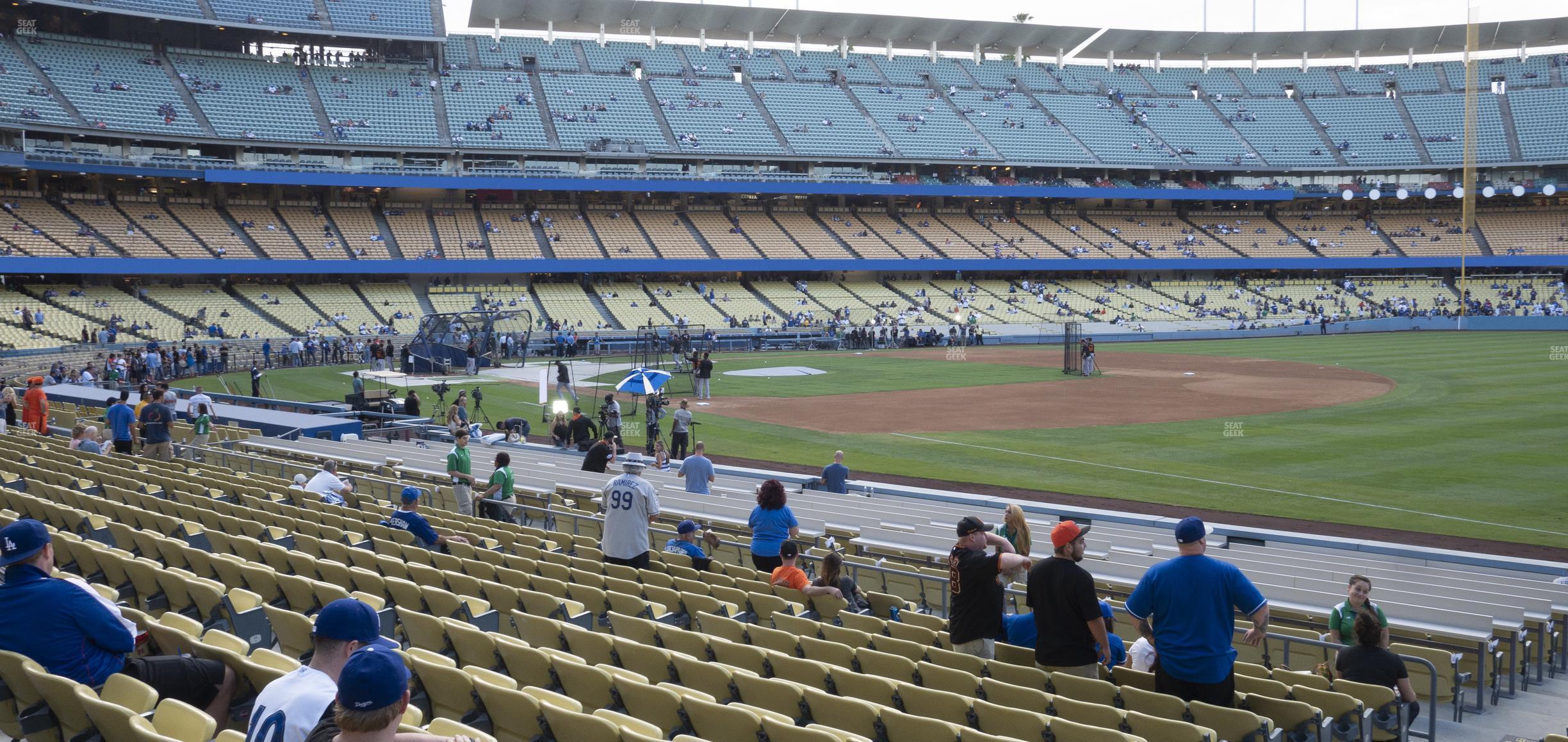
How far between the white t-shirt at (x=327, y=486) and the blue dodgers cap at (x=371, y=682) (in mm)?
10017

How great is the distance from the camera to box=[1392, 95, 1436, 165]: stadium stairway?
8062cm

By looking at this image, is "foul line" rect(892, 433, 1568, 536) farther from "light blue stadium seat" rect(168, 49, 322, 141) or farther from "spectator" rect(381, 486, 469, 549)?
"light blue stadium seat" rect(168, 49, 322, 141)

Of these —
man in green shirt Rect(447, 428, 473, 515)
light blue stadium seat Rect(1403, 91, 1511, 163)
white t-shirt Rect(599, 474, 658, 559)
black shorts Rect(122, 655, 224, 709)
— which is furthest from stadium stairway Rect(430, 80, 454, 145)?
light blue stadium seat Rect(1403, 91, 1511, 163)

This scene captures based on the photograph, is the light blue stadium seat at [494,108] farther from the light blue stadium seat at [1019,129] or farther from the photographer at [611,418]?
the photographer at [611,418]

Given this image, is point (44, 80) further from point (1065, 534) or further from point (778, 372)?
point (1065, 534)

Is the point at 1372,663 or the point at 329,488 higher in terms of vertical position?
the point at 329,488

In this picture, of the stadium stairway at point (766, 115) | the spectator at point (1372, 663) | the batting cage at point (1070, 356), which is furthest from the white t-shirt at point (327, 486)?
the stadium stairway at point (766, 115)

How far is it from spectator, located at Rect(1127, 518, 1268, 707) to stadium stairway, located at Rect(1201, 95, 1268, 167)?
275ft

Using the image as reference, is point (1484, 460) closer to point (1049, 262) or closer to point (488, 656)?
point (488, 656)

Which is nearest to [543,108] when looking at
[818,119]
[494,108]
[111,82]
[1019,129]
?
[494,108]

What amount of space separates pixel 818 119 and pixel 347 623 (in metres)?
75.0

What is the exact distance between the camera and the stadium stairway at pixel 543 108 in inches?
2709

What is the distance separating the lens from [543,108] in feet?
235

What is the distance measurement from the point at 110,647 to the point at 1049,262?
71.3 m
